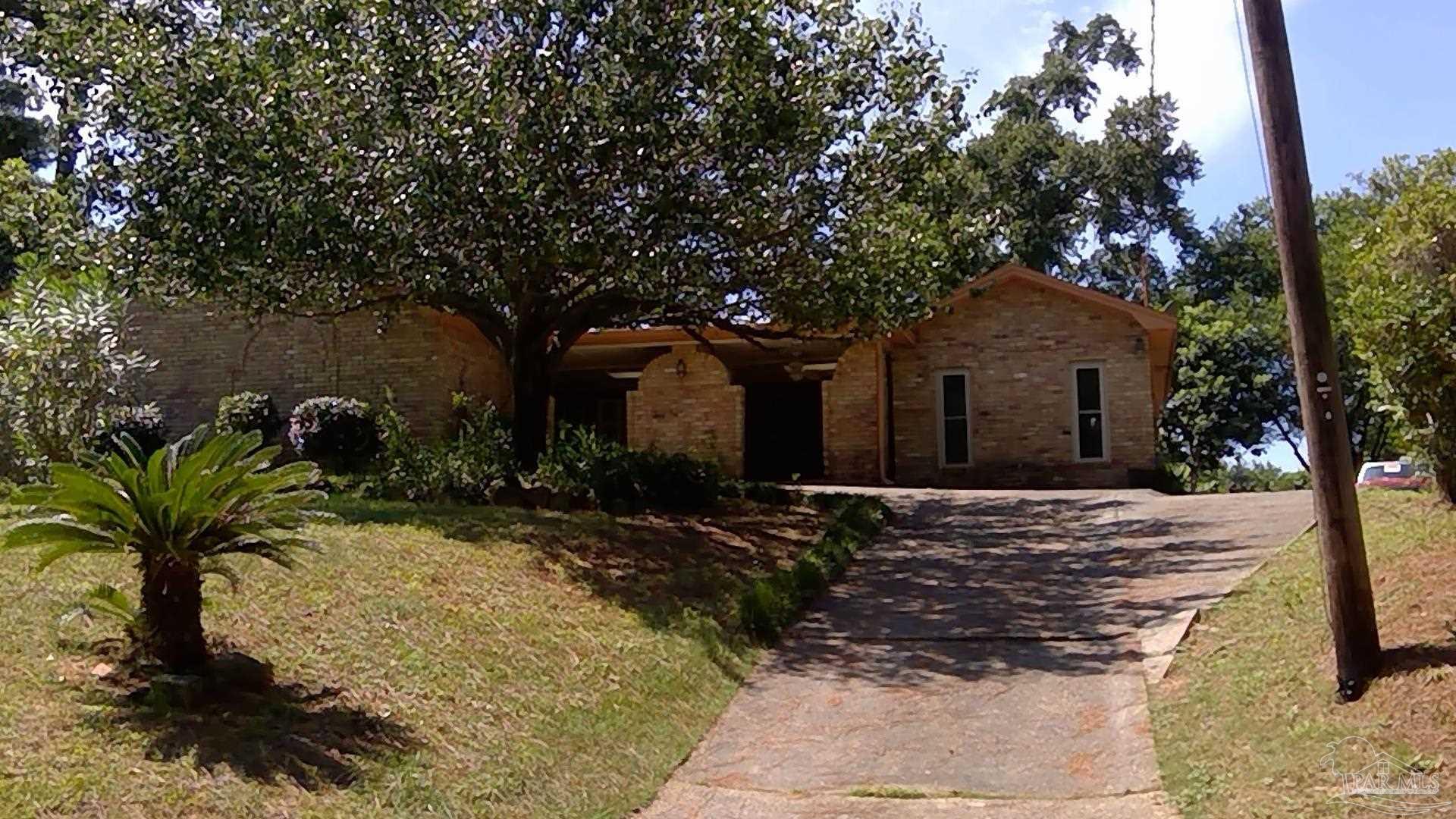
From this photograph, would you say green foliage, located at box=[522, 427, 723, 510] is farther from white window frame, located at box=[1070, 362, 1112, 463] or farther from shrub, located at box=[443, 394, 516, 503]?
white window frame, located at box=[1070, 362, 1112, 463]

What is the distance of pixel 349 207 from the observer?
1227cm

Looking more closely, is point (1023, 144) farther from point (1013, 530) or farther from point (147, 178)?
point (147, 178)

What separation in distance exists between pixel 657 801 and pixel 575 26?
7652 mm

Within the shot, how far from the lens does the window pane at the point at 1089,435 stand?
72.6ft

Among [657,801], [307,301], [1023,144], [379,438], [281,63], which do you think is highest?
[1023,144]

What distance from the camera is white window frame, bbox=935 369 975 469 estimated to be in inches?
896

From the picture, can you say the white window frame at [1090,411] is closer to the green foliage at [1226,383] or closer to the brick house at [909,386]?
the brick house at [909,386]

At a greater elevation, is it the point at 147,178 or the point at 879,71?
the point at 879,71

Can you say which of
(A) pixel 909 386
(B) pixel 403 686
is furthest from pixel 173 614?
(A) pixel 909 386

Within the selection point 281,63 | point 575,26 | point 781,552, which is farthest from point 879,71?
point 281,63

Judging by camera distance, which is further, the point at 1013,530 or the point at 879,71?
the point at 1013,530

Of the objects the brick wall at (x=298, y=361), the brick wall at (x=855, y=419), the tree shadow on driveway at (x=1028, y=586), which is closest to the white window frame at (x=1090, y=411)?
the brick wall at (x=855, y=419)

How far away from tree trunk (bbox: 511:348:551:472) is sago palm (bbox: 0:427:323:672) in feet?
27.9

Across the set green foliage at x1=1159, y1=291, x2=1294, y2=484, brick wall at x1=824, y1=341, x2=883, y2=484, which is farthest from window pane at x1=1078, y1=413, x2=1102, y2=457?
green foliage at x1=1159, y1=291, x2=1294, y2=484
